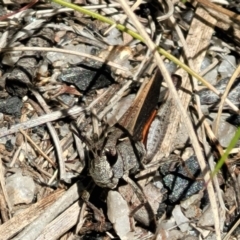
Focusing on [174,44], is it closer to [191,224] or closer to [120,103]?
[120,103]

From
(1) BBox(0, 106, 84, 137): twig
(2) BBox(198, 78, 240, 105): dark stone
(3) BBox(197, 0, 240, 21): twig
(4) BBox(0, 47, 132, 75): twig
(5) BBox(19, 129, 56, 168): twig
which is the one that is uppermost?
(3) BBox(197, 0, 240, 21): twig

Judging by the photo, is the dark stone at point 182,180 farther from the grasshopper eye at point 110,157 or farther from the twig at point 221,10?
the twig at point 221,10

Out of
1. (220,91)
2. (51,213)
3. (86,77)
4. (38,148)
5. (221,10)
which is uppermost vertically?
(221,10)

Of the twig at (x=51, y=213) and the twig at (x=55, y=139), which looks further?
the twig at (x=55, y=139)

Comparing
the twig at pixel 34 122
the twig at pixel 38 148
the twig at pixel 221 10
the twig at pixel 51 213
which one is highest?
the twig at pixel 221 10

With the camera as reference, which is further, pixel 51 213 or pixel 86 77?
pixel 86 77

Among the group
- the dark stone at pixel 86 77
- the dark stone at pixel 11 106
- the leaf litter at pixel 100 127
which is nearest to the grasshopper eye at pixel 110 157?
the leaf litter at pixel 100 127

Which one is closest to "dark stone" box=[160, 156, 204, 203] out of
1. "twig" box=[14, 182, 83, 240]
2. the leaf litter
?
the leaf litter

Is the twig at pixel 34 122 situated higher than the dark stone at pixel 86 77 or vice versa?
the dark stone at pixel 86 77

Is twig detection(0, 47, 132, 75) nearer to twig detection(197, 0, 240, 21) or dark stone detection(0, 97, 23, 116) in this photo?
dark stone detection(0, 97, 23, 116)

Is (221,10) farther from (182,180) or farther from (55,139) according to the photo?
(55,139)

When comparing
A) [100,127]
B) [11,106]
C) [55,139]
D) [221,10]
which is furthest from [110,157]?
[221,10]
